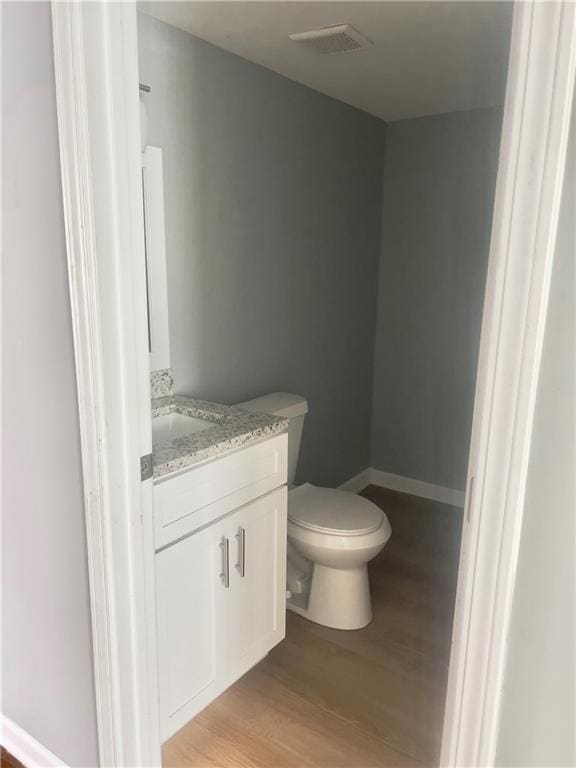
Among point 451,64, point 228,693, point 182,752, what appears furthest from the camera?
point 451,64

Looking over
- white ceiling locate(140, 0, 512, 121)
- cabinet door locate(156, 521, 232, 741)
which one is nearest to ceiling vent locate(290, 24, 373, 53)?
white ceiling locate(140, 0, 512, 121)

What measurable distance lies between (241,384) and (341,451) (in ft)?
3.40

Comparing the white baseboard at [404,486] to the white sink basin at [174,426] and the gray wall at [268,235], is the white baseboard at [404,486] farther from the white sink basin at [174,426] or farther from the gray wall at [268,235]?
the white sink basin at [174,426]

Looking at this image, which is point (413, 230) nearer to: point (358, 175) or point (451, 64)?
point (358, 175)

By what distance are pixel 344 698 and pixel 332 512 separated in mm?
647

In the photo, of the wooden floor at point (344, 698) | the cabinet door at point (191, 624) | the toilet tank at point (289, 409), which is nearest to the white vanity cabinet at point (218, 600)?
the cabinet door at point (191, 624)

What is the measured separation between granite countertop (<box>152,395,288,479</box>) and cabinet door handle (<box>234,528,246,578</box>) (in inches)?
11.0

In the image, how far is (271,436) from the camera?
1842 mm

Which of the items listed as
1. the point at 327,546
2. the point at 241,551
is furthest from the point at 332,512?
the point at 241,551

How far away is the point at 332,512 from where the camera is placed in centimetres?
230

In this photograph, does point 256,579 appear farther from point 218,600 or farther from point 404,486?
point 404,486

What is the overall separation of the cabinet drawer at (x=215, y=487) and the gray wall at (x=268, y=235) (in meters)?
0.57

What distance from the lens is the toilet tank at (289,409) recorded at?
7.83ft

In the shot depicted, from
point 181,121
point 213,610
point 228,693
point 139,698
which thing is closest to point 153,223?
point 181,121
